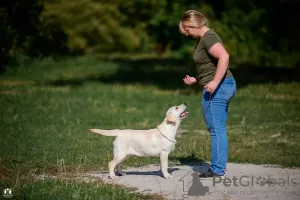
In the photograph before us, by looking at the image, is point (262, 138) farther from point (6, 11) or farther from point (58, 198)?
point (6, 11)

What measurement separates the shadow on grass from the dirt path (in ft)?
48.6

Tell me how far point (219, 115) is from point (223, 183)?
2.92ft

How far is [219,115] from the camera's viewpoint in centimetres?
839

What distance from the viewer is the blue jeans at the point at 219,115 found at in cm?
835

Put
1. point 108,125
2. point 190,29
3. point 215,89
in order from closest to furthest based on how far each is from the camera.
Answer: point 215,89, point 190,29, point 108,125

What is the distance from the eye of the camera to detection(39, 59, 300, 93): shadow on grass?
83.6 feet

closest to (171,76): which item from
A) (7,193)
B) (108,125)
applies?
(108,125)

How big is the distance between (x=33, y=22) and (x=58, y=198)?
737 inches

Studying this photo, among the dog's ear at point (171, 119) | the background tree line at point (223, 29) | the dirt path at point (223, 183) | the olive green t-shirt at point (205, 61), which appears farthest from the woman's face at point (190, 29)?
the background tree line at point (223, 29)

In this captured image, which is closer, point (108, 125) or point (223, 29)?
point (108, 125)

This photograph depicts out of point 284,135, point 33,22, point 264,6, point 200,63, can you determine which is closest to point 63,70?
point 33,22

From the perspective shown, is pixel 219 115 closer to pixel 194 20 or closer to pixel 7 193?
pixel 194 20

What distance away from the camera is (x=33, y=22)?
25.2 metres

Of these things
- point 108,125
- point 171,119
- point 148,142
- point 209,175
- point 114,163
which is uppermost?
point 171,119
